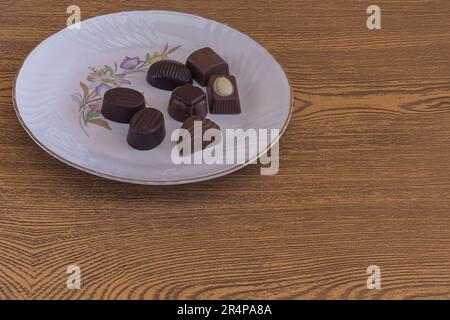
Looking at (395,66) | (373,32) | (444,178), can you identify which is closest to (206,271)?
(444,178)

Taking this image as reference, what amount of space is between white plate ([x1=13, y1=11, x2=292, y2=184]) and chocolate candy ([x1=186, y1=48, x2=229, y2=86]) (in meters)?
0.06

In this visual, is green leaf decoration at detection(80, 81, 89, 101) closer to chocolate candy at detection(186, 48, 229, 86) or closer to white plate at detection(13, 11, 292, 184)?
white plate at detection(13, 11, 292, 184)

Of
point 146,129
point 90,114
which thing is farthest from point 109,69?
point 146,129

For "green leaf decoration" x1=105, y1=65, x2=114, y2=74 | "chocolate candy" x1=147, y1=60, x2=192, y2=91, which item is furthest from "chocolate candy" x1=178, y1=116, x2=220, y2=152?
"green leaf decoration" x1=105, y1=65, x2=114, y2=74

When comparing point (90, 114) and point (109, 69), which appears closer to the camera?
point (90, 114)

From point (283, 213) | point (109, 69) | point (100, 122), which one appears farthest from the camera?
point (109, 69)

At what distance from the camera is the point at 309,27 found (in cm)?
136

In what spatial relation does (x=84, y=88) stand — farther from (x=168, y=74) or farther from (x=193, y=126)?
(x=193, y=126)

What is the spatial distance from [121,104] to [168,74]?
13 centimetres

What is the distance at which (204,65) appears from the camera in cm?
113

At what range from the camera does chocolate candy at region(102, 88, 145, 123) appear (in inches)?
40.9
